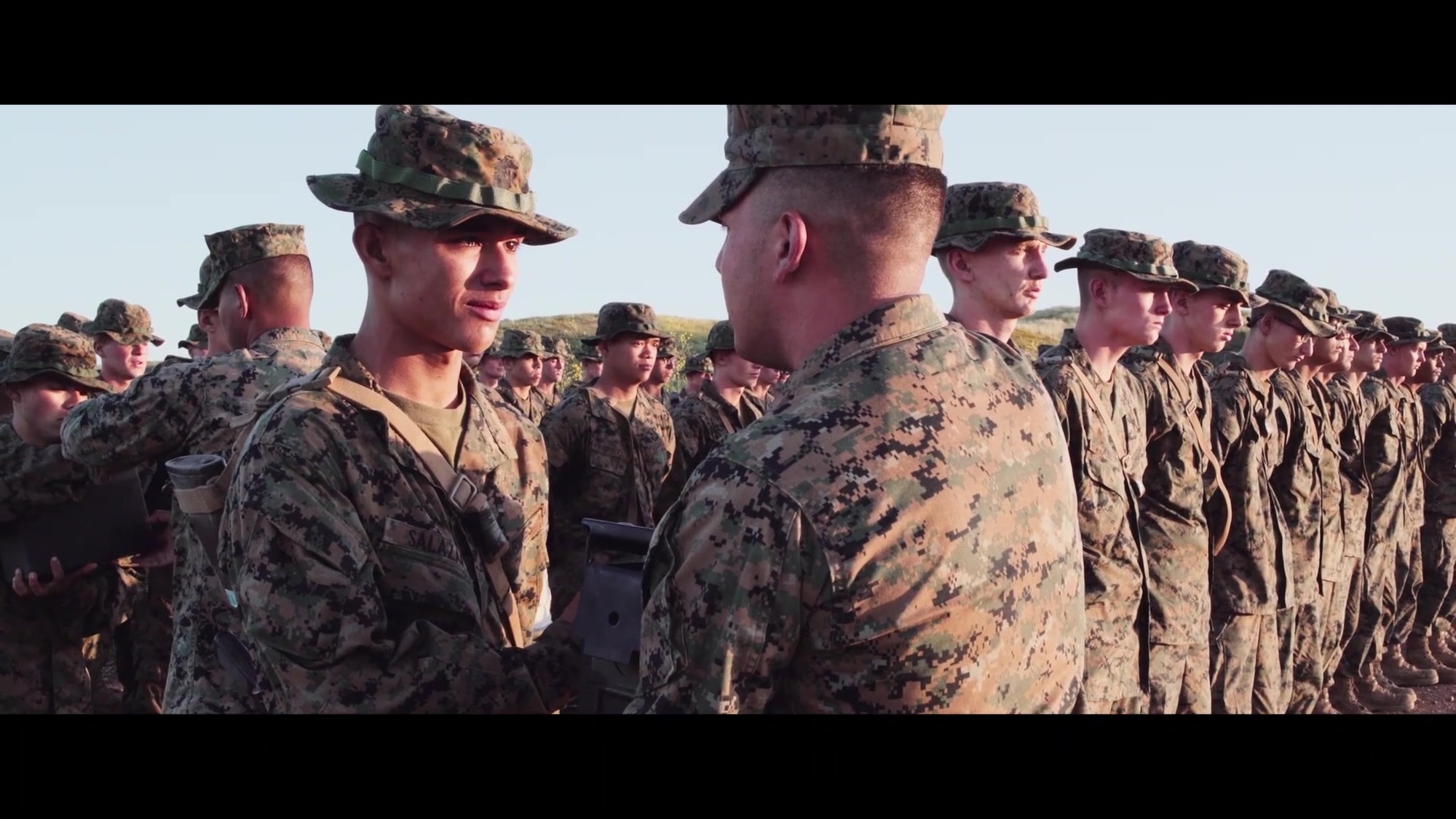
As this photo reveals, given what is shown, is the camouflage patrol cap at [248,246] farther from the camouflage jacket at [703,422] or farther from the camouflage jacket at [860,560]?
the camouflage jacket at [703,422]

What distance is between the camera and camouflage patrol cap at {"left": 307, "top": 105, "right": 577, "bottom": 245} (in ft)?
10.3

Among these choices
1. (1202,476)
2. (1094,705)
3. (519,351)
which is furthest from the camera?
(519,351)

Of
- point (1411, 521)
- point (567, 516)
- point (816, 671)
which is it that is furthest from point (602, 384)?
point (1411, 521)

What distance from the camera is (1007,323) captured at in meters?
5.87

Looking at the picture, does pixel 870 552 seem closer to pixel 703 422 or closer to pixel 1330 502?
pixel 703 422

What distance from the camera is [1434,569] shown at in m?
14.8

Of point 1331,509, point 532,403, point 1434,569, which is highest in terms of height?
point 1331,509

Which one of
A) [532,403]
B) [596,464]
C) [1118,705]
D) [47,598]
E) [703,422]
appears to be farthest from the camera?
[532,403]

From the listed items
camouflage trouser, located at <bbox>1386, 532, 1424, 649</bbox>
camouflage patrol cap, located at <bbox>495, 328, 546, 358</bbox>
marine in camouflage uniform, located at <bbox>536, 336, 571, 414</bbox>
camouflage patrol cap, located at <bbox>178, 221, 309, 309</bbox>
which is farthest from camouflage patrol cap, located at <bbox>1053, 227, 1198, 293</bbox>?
marine in camouflage uniform, located at <bbox>536, 336, 571, 414</bbox>

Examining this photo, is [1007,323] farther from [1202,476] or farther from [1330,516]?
[1330,516]

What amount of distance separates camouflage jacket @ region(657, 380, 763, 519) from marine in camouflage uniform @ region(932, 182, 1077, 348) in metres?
5.10

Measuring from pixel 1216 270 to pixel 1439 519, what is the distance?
372 inches

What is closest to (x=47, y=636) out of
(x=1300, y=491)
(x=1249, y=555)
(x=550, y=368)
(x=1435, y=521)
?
(x=1249, y=555)
